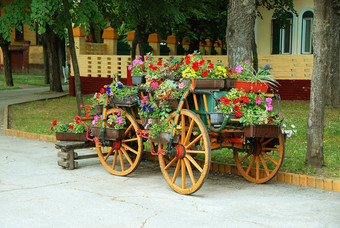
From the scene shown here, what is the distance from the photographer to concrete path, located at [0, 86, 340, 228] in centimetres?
618

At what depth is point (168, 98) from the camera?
7.84 metres

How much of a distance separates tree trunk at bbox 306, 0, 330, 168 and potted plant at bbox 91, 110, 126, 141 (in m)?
2.79

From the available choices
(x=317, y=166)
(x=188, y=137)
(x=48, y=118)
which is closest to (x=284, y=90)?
(x=48, y=118)

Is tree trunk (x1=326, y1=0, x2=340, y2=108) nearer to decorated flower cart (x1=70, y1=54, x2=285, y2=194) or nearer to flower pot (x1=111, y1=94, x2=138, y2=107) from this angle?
decorated flower cart (x1=70, y1=54, x2=285, y2=194)

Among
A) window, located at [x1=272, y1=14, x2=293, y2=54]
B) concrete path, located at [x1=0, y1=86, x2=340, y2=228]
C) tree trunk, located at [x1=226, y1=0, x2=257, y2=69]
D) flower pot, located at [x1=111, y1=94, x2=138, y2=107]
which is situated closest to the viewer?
concrete path, located at [x1=0, y1=86, x2=340, y2=228]

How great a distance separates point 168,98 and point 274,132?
1.48m

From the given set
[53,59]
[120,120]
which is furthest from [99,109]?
[53,59]

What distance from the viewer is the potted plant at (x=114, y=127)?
8.61 m

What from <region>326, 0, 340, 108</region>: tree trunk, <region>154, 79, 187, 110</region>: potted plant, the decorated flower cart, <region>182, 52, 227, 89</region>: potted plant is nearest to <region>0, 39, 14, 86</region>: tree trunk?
<region>326, 0, 340, 108</region>: tree trunk

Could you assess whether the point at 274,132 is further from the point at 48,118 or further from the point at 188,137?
the point at 48,118

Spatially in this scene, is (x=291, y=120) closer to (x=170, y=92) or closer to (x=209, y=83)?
(x=170, y=92)

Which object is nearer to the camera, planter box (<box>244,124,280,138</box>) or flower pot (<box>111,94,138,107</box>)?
planter box (<box>244,124,280,138</box>)

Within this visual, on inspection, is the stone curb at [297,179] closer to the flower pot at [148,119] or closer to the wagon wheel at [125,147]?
the wagon wheel at [125,147]

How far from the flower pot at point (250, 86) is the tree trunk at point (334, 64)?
11477mm
